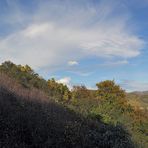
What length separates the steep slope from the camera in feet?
27.8

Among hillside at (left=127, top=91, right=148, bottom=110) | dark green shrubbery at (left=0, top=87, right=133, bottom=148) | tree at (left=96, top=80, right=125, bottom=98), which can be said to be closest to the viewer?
dark green shrubbery at (left=0, top=87, right=133, bottom=148)

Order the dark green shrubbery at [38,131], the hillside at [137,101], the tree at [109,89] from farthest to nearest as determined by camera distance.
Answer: the hillside at [137,101] → the tree at [109,89] → the dark green shrubbery at [38,131]

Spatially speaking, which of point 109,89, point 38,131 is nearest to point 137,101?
point 109,89

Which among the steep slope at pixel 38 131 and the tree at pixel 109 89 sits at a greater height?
the tree at pixel 109 89

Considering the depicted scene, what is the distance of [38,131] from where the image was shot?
29.7 ft

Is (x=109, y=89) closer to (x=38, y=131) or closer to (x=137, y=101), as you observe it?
(x=137, y=101)

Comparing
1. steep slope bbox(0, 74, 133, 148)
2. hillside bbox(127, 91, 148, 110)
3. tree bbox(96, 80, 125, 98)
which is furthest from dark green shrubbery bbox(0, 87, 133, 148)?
hillside bbox(127, 91, 148, 110)

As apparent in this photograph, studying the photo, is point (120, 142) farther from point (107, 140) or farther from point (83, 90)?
point (83, 90)

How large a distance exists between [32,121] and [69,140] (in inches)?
41.9

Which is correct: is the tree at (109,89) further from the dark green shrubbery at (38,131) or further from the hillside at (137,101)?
the dark green shrubbery at (38,131)

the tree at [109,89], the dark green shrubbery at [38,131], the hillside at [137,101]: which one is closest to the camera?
the dark green shrubbery at [38,131]

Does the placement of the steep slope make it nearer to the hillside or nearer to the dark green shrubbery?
the dark green shrubbery

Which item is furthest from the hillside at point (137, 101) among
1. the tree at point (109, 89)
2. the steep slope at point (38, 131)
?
the steep slope at point (38, 131)

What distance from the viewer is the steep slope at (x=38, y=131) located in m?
8.48
